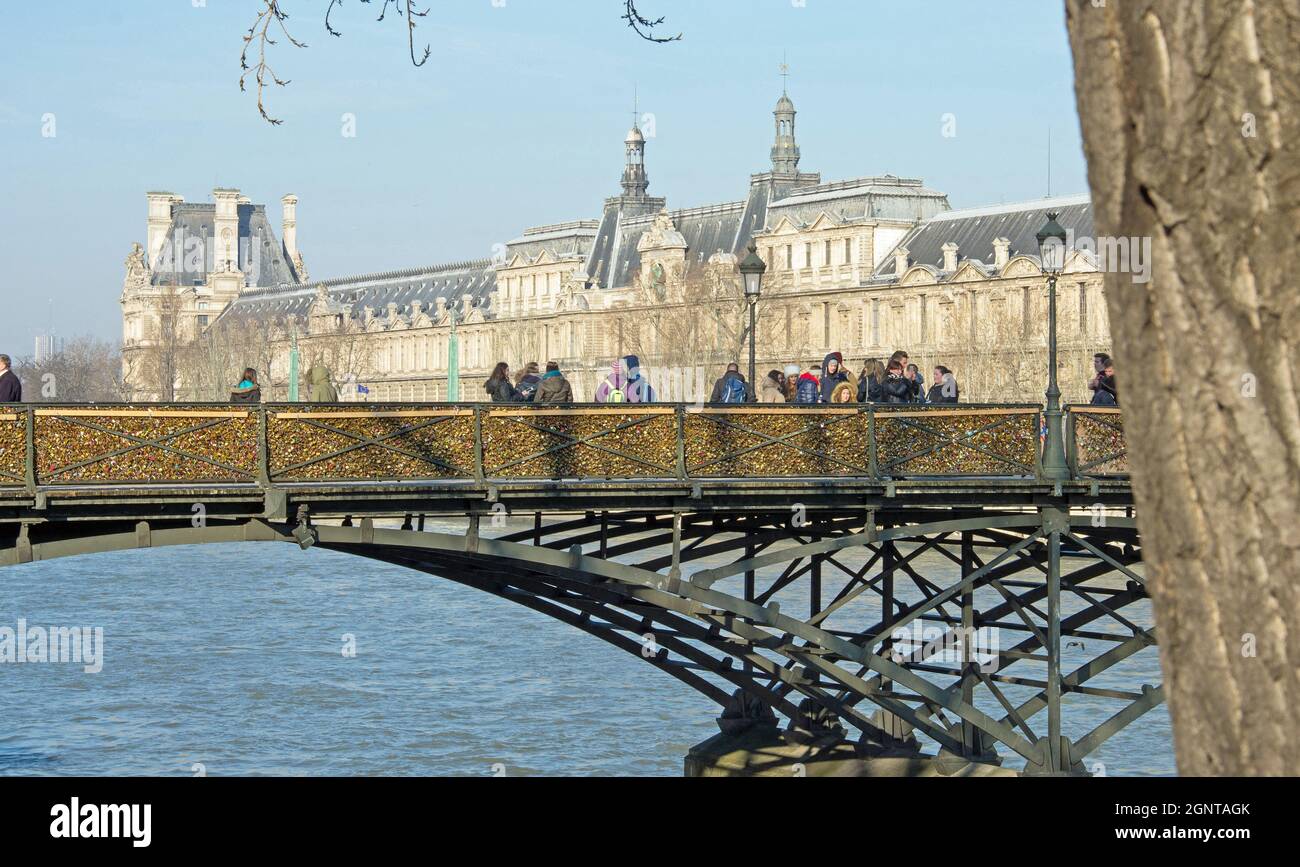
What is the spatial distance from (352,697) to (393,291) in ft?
359

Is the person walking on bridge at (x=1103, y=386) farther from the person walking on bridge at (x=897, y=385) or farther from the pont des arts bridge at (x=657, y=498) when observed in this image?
the person walking on bridge at (x=897, y=385)

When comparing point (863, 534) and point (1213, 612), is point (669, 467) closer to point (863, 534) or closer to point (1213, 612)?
point (863, 534)

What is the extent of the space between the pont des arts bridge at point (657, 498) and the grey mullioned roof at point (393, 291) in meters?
107

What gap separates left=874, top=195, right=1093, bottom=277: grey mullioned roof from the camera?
77062 millimetres

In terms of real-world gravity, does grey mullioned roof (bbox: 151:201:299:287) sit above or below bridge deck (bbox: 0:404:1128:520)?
above

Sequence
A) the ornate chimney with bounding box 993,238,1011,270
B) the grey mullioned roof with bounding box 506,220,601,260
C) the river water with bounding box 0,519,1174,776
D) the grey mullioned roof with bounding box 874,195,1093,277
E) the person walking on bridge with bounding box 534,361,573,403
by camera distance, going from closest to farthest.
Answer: the person walking on bridge with bounding box 534,361,573,403
the river water with bounding box 0,519,1174,776
the grey mullioned roof with bounding box 874,195,1093,277
the ornate chimney with bounding box 993,238,1011,270
the grey mullioned roof with bounding box 506,220,601,260

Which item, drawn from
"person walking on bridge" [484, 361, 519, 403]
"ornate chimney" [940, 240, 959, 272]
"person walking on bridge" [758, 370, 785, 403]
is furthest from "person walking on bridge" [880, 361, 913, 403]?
"ornate chimney" [940, 240, 959, 272]

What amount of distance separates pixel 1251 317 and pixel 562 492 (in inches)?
529

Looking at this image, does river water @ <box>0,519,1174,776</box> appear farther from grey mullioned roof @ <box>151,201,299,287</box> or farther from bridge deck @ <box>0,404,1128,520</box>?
grey mullioned roof @ <box>151,201,299,287</box>

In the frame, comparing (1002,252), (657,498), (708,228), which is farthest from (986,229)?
(657,498)

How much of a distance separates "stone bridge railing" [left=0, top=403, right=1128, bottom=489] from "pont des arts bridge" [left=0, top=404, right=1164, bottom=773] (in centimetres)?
2

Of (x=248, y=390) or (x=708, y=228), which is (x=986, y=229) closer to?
(x=708, y=228)

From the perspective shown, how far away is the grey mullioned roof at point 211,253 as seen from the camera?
167875 millimetres
